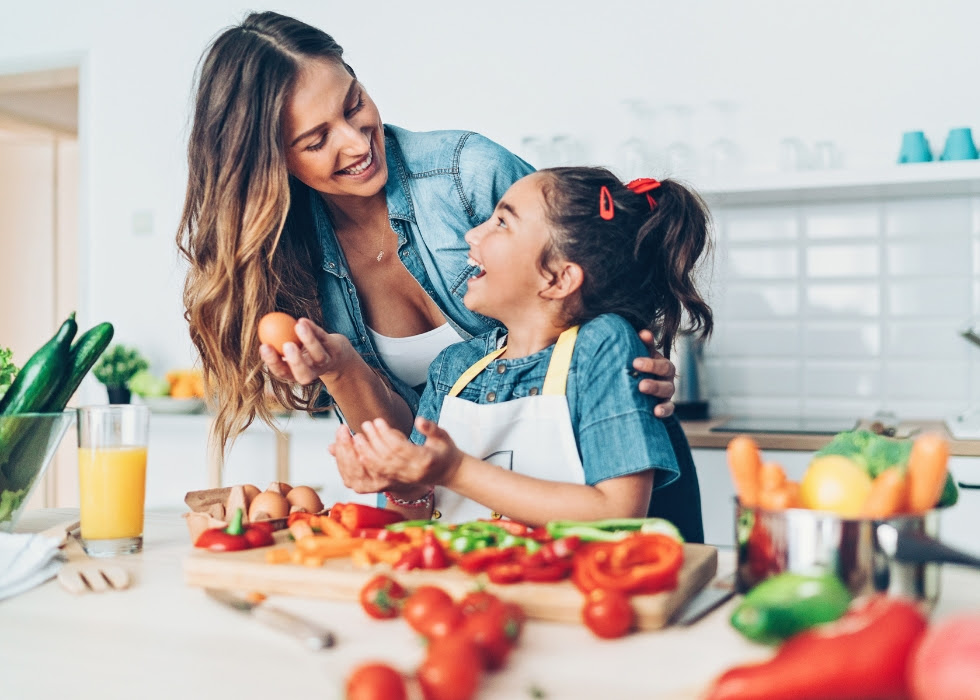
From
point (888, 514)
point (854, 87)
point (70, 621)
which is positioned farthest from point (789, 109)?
point (70, 621)

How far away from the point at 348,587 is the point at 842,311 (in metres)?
2.48

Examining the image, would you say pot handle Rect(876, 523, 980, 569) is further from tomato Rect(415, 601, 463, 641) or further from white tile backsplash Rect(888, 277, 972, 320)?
white tile backsplash Rect(888, 277, 972, 320)

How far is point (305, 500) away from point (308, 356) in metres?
0.29

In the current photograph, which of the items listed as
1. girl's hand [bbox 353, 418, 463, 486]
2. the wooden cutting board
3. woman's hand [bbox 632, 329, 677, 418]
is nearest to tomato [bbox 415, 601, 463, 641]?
the wooden cutting board

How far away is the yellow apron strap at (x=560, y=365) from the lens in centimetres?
144

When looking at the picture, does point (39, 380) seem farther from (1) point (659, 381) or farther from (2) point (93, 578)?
(1) point (659, 381)

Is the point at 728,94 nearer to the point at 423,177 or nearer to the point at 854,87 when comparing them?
the point at 854,87

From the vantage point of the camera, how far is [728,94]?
3.09m

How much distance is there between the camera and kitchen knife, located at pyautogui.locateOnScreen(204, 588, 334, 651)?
82 cm

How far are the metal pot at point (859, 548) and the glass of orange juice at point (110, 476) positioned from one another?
793mm

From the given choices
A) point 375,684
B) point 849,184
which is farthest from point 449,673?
Answer: point 849,184

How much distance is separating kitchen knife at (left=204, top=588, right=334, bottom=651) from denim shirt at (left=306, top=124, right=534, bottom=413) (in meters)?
0.96

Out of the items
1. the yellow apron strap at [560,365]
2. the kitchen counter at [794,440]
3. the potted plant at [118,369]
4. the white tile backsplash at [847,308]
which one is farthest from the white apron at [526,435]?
the potted plant at [118,369]

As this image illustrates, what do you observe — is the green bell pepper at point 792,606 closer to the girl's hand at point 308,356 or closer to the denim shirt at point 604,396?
the denim shirt at point 604,396
